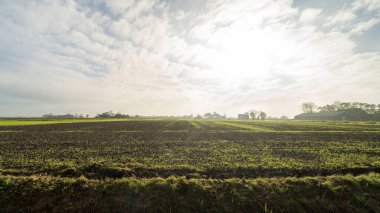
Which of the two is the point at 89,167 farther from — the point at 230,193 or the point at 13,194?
the point at 230,193

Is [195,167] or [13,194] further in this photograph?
[195,167]

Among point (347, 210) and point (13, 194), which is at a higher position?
point (13, 194)

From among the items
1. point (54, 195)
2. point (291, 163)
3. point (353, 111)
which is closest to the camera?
point (54, 195)

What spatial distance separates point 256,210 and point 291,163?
7.64 m

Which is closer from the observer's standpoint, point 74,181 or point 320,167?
point 74,181

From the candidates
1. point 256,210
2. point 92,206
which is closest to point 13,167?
point 92,206

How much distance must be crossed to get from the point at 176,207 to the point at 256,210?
3.49 metres

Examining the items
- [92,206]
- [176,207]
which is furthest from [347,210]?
[92,206]

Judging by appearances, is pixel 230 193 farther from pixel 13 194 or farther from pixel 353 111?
pixel 353 111

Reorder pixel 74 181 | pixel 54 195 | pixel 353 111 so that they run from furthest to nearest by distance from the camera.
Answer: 1. pixel 353 111
2. pixel 74 181
3. pixel 54 195

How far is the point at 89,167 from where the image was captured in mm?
12344

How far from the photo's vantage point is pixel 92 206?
7852mm

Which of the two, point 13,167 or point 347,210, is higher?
point 13,167

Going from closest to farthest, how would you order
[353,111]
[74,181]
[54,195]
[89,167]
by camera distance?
1. [54,195]
2. [74,181]
3. [89,167]
4. [353,111]
